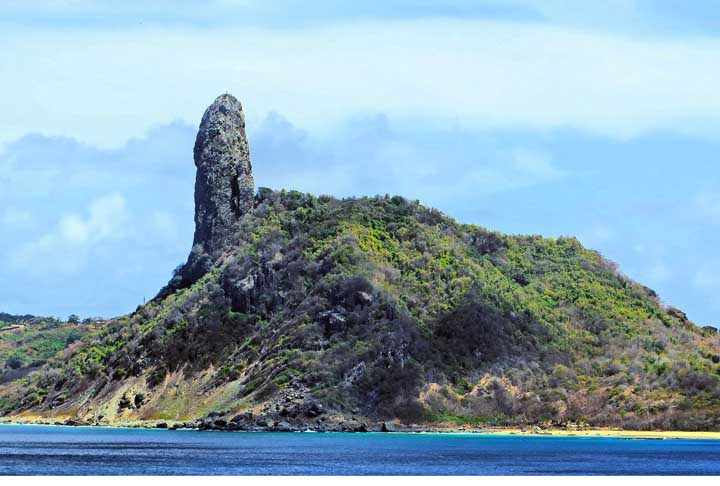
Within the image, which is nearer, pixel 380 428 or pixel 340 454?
pixel 340 454

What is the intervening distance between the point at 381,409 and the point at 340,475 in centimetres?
8907

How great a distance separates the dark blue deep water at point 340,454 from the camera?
11381cm

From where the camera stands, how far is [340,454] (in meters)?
135

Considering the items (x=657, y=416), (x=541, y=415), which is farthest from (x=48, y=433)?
(x=657, y=416)

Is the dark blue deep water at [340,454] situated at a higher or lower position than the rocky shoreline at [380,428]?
lower

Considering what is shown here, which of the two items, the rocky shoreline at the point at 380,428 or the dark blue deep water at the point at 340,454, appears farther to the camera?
the rocky shoreline at the point at 380,428

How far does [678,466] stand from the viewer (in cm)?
12112

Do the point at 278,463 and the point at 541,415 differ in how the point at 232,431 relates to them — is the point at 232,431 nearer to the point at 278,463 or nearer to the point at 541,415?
the point at 541,415

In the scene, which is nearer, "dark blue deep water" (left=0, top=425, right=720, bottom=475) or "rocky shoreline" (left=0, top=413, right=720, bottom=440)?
"dark blue deep water" (left=0, top=425, right=720, bottom=475)

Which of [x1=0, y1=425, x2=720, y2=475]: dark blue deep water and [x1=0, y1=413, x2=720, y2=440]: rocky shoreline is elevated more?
[x1=0, y1=413, x2=720, y2=440]: rocky shoreline

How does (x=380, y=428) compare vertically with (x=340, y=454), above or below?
above

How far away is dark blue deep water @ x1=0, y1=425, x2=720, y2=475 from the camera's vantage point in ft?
373
